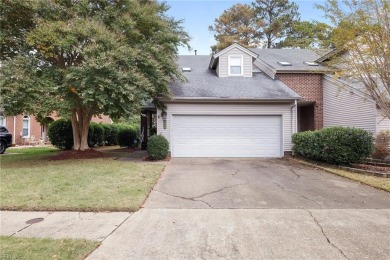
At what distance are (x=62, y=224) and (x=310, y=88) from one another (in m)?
14.0

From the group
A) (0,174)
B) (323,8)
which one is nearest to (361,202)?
(323,8)

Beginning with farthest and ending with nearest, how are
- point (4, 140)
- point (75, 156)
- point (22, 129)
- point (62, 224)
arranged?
point (22, 129) < point (4, 140) < point (75, 156) < point (62, 224)

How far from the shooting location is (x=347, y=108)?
12633mm

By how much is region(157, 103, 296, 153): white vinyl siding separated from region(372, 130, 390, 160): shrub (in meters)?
3.51

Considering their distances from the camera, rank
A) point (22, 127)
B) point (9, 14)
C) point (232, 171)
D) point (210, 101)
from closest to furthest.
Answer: point (232, 171), point (9, 14), point (210, 101), point (22, 127)

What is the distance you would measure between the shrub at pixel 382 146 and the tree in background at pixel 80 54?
29.6 feet

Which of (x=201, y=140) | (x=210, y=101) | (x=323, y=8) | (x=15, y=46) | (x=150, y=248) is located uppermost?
(x=323, y=8)

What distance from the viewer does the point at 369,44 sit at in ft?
28.3

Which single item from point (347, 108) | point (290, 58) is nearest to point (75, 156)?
point (347, 108)

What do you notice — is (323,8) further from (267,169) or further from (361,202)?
(361,202)

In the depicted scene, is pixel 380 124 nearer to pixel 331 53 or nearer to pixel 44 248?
pixel 331 53

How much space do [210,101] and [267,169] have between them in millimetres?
4655

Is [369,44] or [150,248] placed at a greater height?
[369,44]

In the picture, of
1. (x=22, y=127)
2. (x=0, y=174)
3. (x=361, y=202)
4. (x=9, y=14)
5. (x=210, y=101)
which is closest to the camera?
(x=361, y=202)
